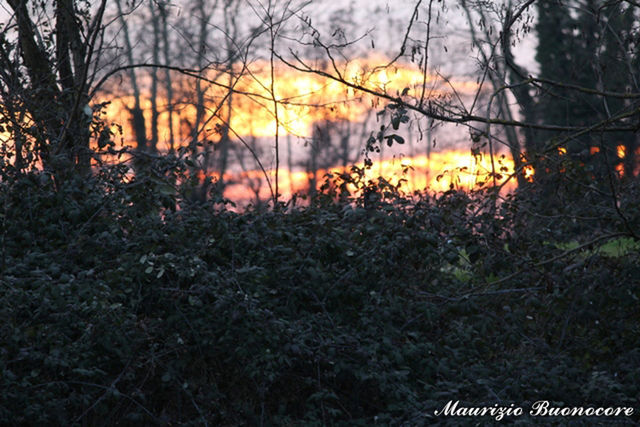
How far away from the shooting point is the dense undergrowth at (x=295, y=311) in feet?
14.7

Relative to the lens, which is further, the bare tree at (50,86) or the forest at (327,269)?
the bare tree at (50,86)

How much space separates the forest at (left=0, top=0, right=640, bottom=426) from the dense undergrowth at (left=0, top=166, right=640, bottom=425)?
0.02 m

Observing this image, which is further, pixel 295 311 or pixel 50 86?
pixel 50 86

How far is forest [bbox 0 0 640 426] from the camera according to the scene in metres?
4.61

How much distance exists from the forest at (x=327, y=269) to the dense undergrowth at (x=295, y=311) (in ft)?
0.07

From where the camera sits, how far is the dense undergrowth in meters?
4.48

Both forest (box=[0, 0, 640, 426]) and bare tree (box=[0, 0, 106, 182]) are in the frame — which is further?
bare tree (box=[0, 0, 106, 182])

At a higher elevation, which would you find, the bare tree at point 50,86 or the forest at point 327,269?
the bare tree at point 50,86

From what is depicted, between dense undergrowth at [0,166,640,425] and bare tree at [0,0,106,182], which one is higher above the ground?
bare tree at [0,0,106,182]

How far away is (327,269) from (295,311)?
538 mm

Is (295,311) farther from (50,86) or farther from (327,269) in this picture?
(50,86)

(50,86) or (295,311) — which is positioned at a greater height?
(50,86)

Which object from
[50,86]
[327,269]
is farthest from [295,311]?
[50,86]

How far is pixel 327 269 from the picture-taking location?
19.2 ft
